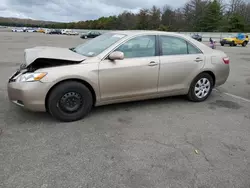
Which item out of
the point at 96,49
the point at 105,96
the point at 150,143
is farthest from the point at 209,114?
the point at 96,49

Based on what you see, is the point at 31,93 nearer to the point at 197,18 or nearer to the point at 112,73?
the point at 112,73

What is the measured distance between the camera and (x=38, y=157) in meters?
2.57

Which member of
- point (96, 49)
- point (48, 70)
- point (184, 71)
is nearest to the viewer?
point (48, 70)

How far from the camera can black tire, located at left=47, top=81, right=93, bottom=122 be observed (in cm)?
333

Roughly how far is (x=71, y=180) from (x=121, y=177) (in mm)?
528

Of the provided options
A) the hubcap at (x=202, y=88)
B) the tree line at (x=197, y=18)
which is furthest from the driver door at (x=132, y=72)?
the tree line at (x=197, y=18)

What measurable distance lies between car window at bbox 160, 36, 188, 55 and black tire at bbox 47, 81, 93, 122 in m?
1.74

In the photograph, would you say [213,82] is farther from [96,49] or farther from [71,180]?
[71,180]

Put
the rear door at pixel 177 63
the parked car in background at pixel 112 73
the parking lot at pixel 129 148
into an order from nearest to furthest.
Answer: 1. the parking lot at pixel 129 148
2. the parked car in background at pixel 112 73
3. the rear door at pixel 177 63

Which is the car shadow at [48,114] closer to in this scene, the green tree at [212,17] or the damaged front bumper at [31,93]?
the damaged front bumper at [31,93]

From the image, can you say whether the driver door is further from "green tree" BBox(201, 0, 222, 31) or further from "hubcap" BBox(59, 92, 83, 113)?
"green tree" BBox(201, 0, 222, 31)

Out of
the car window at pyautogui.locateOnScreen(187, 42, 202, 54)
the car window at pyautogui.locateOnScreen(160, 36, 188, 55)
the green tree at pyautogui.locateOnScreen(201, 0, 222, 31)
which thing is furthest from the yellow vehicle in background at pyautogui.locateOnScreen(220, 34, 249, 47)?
the green tree at pyautogui.locateOnScreen(201, 0, 222, 31)

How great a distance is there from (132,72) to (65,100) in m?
1.25

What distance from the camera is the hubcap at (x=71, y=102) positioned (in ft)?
11.2
